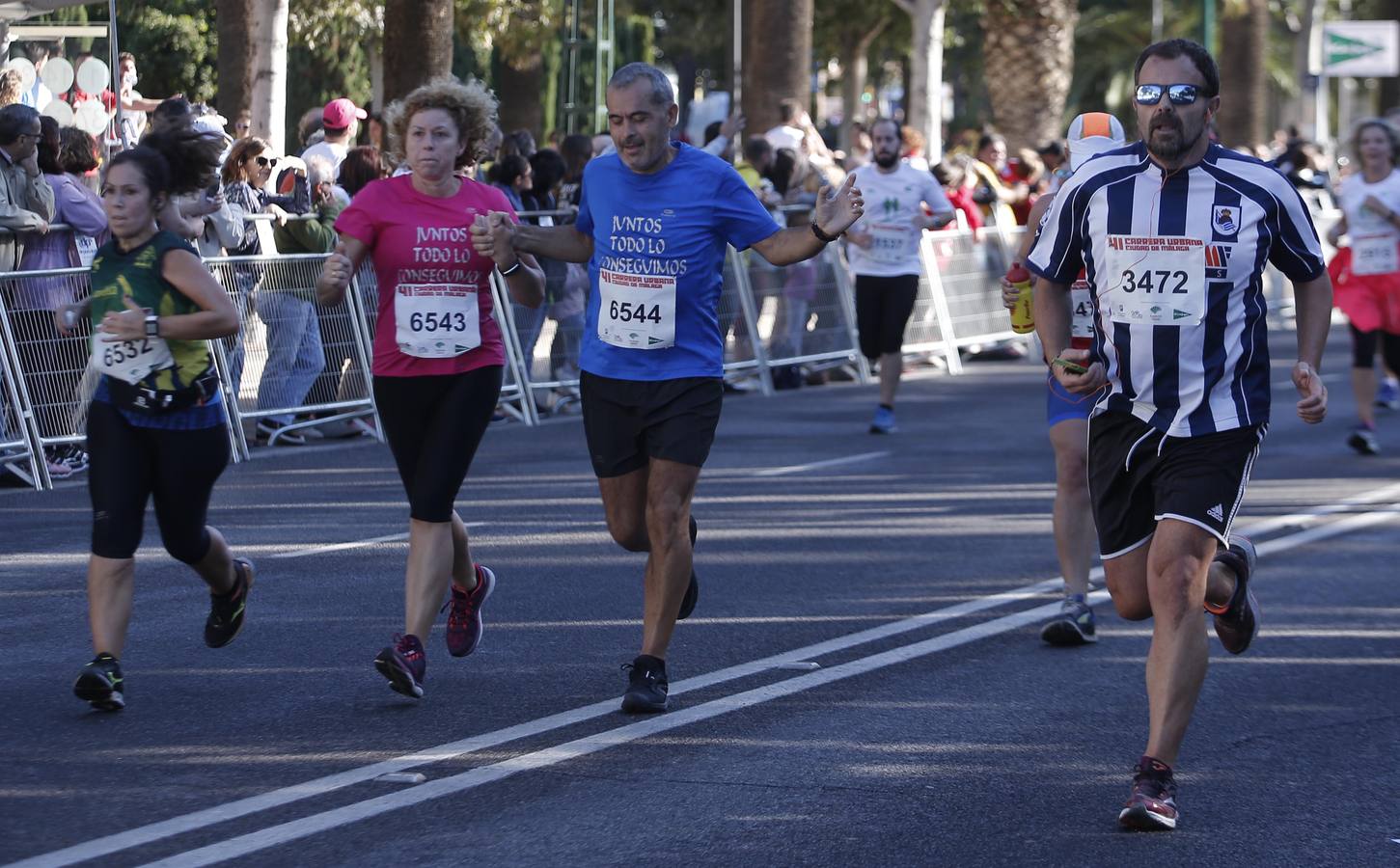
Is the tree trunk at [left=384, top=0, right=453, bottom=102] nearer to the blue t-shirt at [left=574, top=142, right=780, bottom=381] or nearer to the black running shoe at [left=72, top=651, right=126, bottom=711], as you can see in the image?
the blue t-shirt at [left=574, top=142, right=780, bottom=381]

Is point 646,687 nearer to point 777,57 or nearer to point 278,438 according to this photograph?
point 278,438

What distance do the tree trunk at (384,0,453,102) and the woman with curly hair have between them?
448 inches

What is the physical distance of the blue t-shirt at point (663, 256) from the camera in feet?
21.9

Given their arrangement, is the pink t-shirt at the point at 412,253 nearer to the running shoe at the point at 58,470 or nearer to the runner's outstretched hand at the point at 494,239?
the runner's outstretched hand at the point at 494,239

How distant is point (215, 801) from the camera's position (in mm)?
5504

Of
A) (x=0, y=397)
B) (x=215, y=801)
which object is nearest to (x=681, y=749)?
(x=215, y=801)

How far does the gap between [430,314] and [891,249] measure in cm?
859

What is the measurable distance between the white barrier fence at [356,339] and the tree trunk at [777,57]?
5188 millimetres

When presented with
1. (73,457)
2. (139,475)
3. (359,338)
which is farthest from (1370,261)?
(139,475)

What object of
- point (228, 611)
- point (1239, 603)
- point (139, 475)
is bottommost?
point (228, 611)

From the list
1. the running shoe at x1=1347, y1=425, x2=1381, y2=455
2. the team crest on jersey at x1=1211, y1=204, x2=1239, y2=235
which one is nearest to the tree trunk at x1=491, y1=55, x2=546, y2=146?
the running shoe at x1=1347, y1=425, x2=1381, y2=455

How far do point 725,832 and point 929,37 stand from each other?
2447cm

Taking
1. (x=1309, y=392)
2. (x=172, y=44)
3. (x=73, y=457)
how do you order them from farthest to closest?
(x=172, y=44), (x=73, y=457), (x=1309, y=392)

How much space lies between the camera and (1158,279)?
223 inches
